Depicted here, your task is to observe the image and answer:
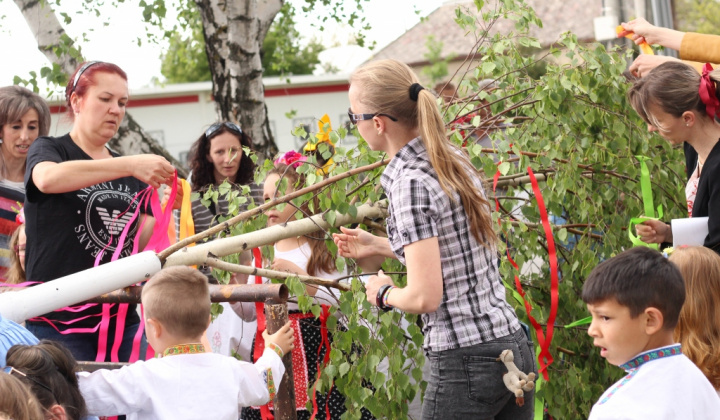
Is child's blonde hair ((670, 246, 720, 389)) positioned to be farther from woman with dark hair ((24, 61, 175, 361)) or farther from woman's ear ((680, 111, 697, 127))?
woman with dark hair ((24, 61, 175, 361))

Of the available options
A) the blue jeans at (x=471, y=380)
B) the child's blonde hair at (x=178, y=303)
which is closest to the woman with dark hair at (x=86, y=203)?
the child's blonde hair at (x=178, y=303)

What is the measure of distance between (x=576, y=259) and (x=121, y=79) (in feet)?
6.79

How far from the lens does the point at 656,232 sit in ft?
10.8

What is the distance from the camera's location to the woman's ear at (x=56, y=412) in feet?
7.58

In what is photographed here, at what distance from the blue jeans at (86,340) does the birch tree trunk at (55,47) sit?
9.68ft

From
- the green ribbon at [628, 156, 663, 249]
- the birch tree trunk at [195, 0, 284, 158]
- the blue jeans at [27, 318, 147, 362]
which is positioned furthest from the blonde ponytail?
the birch tree trunk at [195, 0, 284, 158]

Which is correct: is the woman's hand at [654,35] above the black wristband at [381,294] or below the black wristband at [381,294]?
above

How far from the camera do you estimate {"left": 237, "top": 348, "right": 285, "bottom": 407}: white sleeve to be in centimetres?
270

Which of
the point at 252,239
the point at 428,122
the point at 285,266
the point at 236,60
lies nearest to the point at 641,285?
the point at 428,122

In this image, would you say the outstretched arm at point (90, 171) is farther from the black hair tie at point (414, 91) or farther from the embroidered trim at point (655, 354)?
the embroidered trim at point (655, 354)

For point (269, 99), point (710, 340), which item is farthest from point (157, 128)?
point (710, 340)

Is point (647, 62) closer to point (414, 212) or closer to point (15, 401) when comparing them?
point (414, 212)

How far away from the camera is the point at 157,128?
24.7 meters

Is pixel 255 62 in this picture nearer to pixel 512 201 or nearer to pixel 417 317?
pixel 512 201
